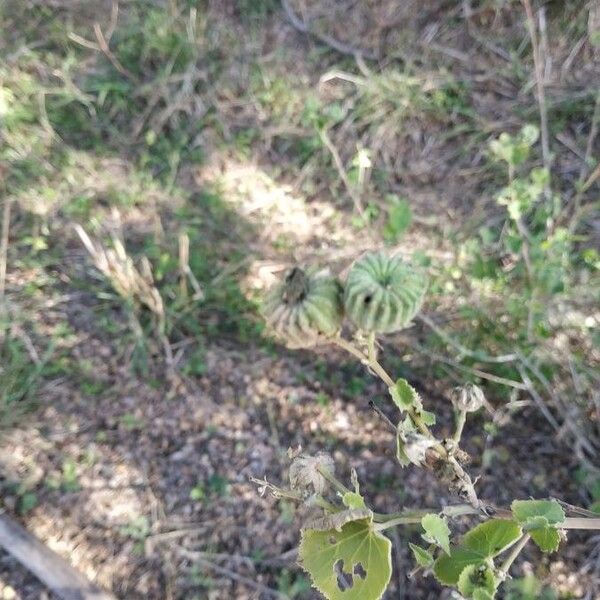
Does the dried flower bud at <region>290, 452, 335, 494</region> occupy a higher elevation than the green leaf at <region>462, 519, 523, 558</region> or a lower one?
higher

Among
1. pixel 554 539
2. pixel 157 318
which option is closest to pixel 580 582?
pixel 554 539

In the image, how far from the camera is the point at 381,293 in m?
1.08

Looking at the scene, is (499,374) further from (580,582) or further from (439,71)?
(439,71)

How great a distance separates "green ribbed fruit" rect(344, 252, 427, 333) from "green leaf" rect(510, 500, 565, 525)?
1.23ft

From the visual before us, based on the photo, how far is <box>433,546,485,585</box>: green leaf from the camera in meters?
0.81

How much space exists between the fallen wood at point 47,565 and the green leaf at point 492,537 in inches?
58.1

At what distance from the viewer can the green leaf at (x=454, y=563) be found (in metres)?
0.81

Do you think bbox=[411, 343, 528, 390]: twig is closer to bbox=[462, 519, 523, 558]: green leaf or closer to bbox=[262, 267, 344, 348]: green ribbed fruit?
bbox=[262, 267, 344, 348]: green ribbed fruit

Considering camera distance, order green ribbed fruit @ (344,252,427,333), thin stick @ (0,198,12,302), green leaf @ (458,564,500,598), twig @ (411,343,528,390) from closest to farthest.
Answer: green leaf @ (458,564,500,598) < green ribbed fruit @ (344,252,427,333) < twig @ (411,343,528,390) < thin stick @ (0,198,12,302)

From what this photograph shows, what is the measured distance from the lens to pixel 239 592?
Answer: 1.92 meters

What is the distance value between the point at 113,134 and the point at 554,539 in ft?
9.59

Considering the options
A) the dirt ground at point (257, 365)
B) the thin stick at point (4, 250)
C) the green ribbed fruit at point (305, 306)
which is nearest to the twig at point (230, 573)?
the dirt ground at point (257, 365)

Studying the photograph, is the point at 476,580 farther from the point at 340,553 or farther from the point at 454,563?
the point at 340,553

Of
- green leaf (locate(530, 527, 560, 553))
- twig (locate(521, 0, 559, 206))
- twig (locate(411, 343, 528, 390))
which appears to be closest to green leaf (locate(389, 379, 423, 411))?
green leaf (locate(530, 527, 560, 553))
